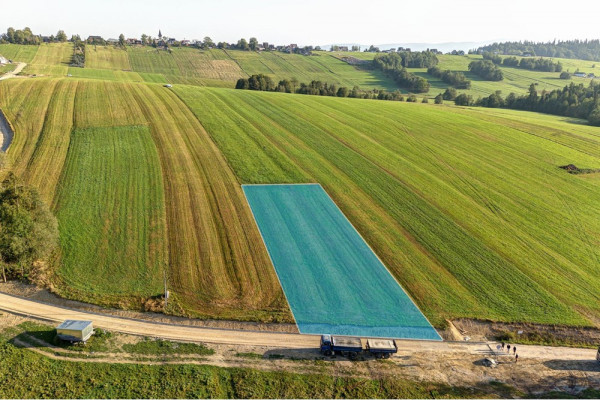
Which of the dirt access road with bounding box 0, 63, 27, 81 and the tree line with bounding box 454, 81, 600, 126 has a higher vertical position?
the dirt access road with bounding box 0, 63, 27, 81

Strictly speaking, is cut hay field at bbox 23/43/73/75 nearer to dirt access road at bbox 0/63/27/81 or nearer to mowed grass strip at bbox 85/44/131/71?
dirt access road at bbox 0/63/27/81

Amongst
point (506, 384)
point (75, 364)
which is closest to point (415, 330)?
point (506, 384)

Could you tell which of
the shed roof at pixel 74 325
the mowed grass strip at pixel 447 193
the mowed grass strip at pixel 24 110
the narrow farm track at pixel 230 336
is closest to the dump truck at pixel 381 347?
the narrow farm track at pixel 230 336

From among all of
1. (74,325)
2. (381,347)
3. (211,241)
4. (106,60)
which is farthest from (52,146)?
(106,60)

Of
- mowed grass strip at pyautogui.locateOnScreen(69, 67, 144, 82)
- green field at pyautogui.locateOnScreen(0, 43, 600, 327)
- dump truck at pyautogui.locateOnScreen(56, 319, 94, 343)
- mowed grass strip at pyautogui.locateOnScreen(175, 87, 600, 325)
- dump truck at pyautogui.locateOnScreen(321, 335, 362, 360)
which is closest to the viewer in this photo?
dump truck at pyautogui.locateOnScreen(56, 319, 94, 343)

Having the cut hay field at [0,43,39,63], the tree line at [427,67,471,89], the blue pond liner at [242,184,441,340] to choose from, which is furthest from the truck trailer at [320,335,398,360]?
the cut hay field at [0,43,39,63]

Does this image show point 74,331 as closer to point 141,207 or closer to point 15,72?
point 141,207
